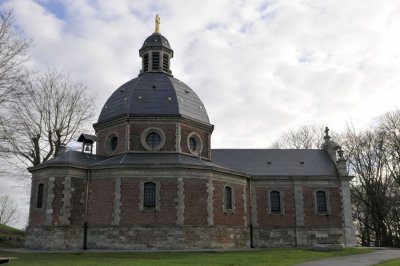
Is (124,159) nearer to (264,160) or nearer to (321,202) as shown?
(264,160)

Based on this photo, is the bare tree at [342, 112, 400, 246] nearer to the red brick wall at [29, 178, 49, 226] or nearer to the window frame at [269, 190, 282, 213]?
the window frame at [269, 190, 282, 213]

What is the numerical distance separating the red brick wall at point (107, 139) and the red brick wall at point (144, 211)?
3.64 m

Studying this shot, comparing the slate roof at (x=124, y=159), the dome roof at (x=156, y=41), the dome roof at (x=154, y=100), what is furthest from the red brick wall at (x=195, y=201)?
the dome roof at (x=156, y=41)

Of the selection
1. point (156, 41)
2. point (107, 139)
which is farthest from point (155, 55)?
point (107, 139)

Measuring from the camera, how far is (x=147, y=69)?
112ft

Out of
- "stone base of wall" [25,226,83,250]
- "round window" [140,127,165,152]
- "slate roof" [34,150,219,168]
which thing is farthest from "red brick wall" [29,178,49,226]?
"round window" [140,127,165,152]

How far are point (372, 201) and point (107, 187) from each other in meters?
27.4

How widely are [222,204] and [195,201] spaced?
2.52 meters

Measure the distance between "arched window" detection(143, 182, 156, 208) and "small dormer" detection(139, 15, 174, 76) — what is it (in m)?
11.8

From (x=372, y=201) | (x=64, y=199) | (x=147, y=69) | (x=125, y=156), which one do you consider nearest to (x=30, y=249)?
(x=64, y=199)

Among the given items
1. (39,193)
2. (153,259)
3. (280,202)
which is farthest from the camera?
(280,202)

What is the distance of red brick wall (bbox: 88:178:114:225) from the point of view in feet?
82.8

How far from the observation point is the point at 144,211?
25.2 m

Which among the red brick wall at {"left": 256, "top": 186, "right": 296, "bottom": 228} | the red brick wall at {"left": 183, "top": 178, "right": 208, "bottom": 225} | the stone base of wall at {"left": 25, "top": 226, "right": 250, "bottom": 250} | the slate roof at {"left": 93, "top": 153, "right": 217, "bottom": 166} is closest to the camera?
the stone base of wall at {"left": 25, "top": 226, "right": 250, "bottom": 250}
